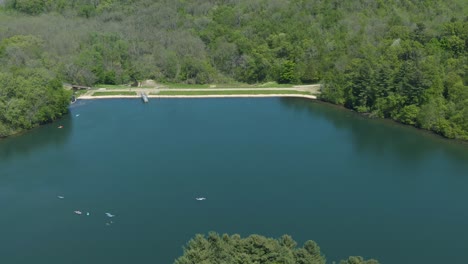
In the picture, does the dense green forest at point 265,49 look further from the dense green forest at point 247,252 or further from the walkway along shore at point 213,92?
the dense green forest at point 247,252

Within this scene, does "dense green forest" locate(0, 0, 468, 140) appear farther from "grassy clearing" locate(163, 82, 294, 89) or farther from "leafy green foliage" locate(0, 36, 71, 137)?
"grassy clearing" locate(163, 82, 294, 89)

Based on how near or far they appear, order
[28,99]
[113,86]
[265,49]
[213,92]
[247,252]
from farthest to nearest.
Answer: [265,49] < [113,86] < [213,92] < [28,99] < [247,252]

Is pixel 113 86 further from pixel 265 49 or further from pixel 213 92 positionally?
pixel 265 49

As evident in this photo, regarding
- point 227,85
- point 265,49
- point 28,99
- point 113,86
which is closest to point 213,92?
point 227,85

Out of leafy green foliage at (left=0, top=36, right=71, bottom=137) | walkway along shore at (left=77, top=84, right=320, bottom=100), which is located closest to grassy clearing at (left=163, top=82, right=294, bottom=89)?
walkway along shore at (left=77, top=84, right=320, bottom=100)

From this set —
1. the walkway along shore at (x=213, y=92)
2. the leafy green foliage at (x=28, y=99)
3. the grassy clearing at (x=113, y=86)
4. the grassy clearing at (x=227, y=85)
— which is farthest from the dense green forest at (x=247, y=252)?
the grassy clearing at (x=113, y=86)

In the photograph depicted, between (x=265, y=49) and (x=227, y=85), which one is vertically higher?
(x=265, y=49)
